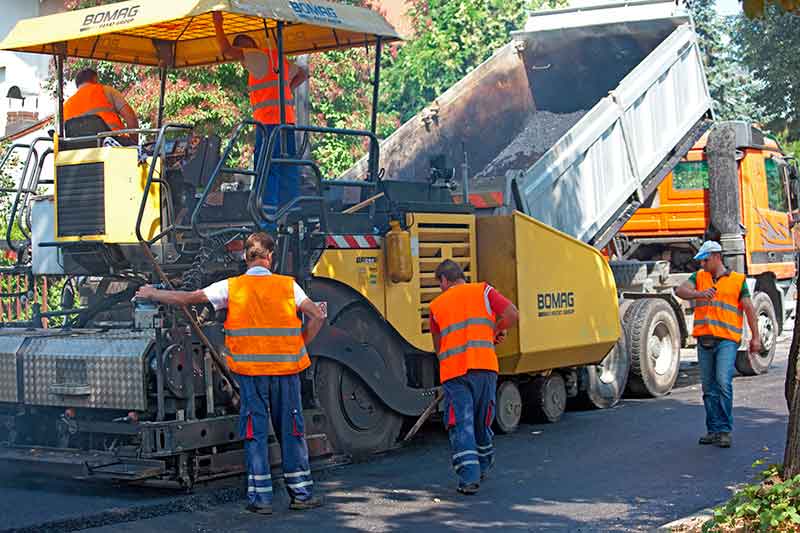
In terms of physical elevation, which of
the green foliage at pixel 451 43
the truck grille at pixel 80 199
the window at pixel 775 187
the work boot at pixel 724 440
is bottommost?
the work boot at pixel 724 440

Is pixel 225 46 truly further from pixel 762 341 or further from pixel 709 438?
pixel 762 341

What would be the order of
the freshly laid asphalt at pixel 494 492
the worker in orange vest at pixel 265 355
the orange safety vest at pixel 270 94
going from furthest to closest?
the orange safety vest at pixel 270 94, the worker in orange vest at pixel 265 355, the freshly laid asphalt at pixel 494 492

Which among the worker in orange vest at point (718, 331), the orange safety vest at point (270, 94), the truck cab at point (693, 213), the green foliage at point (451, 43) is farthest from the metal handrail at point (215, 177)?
the green foliage at point (451, 43)

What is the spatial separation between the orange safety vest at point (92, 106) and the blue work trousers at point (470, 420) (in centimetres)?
309

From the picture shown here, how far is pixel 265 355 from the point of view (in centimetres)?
752

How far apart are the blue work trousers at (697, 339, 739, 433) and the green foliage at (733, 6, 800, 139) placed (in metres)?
14.9

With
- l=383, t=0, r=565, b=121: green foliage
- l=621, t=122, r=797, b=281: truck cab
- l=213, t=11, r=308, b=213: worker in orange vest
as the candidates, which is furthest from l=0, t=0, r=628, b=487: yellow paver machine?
l=383, t=0, r=565, b=121: green foliage

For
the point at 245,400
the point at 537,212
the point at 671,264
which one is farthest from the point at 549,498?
the point at 671,264

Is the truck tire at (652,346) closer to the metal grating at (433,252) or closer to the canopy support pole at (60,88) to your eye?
the metal grating at (433,252)

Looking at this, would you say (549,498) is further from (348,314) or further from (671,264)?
(671,264)

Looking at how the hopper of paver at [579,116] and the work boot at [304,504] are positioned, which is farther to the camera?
the hopper of paver at [579,116]

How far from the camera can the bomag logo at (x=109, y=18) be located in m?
8.84

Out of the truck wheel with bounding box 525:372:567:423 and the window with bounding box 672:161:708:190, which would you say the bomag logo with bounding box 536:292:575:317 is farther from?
the window with bounding box 672:161:708:190

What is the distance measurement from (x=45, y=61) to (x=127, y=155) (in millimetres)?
16104
